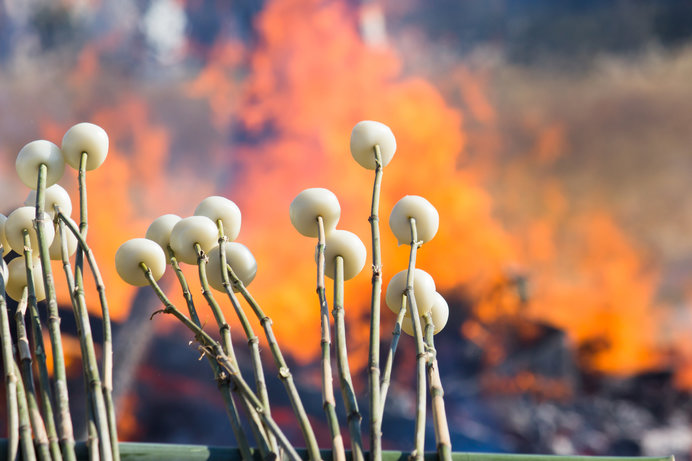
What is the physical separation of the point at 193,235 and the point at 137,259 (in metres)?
0.04

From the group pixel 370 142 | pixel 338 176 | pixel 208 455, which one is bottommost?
pixel 208 455

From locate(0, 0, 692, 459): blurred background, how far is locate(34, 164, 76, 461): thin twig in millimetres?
2371

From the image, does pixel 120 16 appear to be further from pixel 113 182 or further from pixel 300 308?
pixel 300 308

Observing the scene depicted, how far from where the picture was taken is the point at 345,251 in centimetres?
47

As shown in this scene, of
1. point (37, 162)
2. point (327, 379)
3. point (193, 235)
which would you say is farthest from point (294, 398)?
point (37, 162)

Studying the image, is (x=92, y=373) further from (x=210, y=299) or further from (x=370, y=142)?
A: (x=370, y=142)

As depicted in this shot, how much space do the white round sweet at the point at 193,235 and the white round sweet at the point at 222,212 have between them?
0.03m

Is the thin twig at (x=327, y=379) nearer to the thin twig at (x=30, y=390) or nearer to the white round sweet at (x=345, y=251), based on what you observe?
the white round sweet at (x=345, y=251)

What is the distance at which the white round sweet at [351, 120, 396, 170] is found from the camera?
51 centimetres

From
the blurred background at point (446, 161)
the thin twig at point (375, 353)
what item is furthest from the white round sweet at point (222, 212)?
the blurred background at point (446, 161)

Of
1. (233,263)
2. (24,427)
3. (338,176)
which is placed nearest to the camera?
(24,427)

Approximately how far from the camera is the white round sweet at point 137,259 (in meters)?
0.45

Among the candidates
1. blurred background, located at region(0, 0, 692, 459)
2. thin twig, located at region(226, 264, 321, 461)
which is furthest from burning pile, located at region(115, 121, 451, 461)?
blurred background, located at region(0, 0, 692, 459)

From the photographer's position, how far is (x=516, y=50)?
3.09 meters
